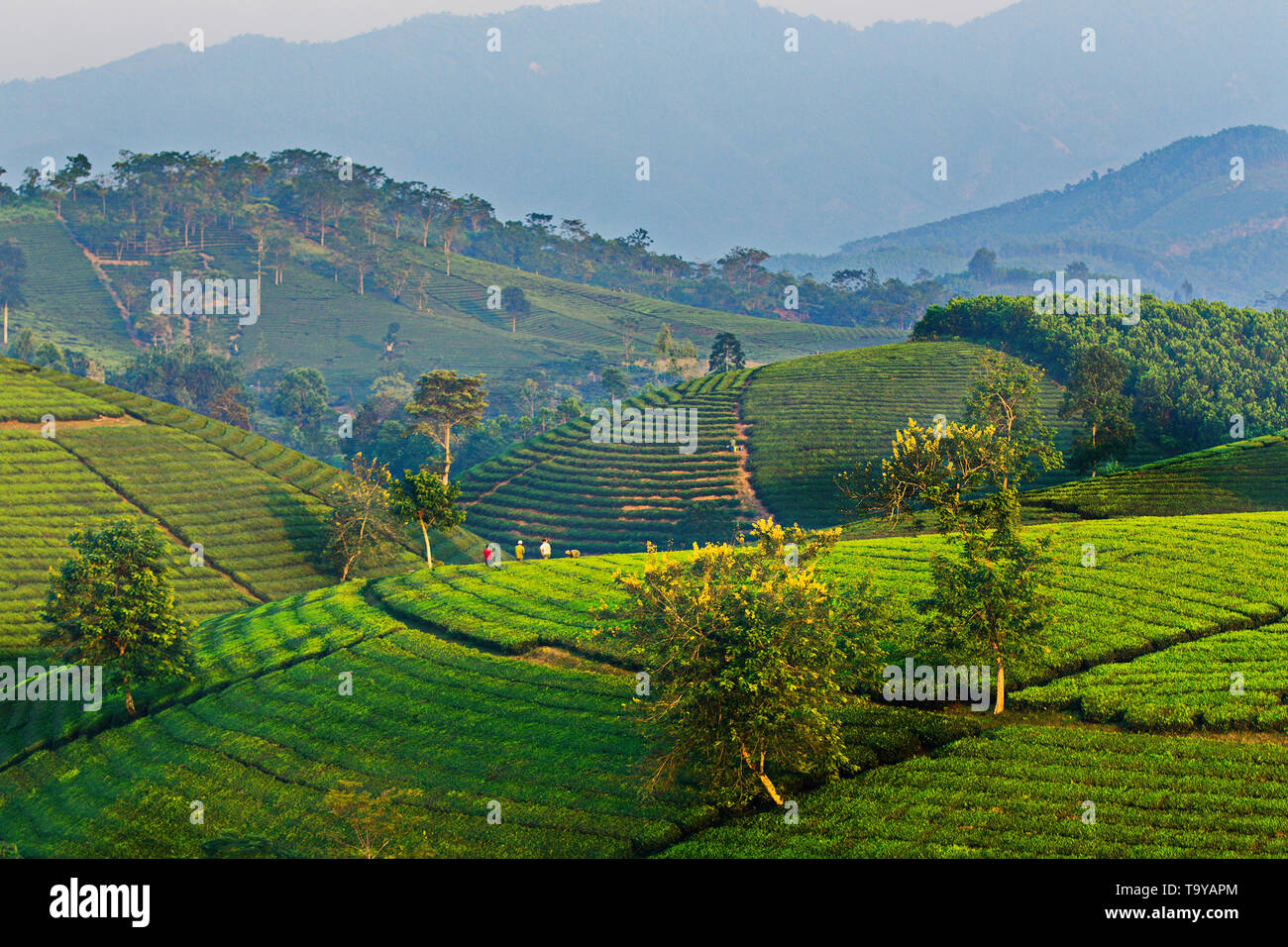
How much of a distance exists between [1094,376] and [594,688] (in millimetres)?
62738

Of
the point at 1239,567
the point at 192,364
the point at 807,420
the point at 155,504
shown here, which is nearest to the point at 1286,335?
the point at 807,420

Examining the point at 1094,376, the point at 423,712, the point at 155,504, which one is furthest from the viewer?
the point at 1094,376

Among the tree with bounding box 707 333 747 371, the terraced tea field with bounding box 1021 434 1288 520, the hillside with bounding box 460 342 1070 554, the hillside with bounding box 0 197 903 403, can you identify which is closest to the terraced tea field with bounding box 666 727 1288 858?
the terraced tea field with bounding box 1021 434 1288 520

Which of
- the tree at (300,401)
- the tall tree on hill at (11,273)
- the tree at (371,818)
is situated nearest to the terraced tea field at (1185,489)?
the tree at (371,818)

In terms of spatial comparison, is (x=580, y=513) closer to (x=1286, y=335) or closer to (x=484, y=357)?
(x=1286, y=335)

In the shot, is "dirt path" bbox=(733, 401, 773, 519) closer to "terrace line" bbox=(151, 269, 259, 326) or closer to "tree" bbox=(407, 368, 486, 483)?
"tree" bbox=(407, 368, 486, 483)

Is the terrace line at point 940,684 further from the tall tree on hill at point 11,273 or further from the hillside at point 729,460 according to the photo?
the tall tree on hill at point 11,273

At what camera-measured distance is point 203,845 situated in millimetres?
30359

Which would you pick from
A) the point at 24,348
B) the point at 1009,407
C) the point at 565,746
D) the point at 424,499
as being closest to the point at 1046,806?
the point at 565,746

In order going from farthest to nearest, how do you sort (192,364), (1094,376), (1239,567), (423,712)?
1. (192,364)
2. (1094,376)
3. (1239,567)
4. (423,712)

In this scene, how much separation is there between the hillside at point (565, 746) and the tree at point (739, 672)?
130cm

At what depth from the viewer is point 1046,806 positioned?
1068 inches

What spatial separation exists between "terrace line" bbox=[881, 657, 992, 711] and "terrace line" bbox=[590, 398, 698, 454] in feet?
199

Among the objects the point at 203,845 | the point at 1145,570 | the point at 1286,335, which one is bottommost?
the point at 203,845
